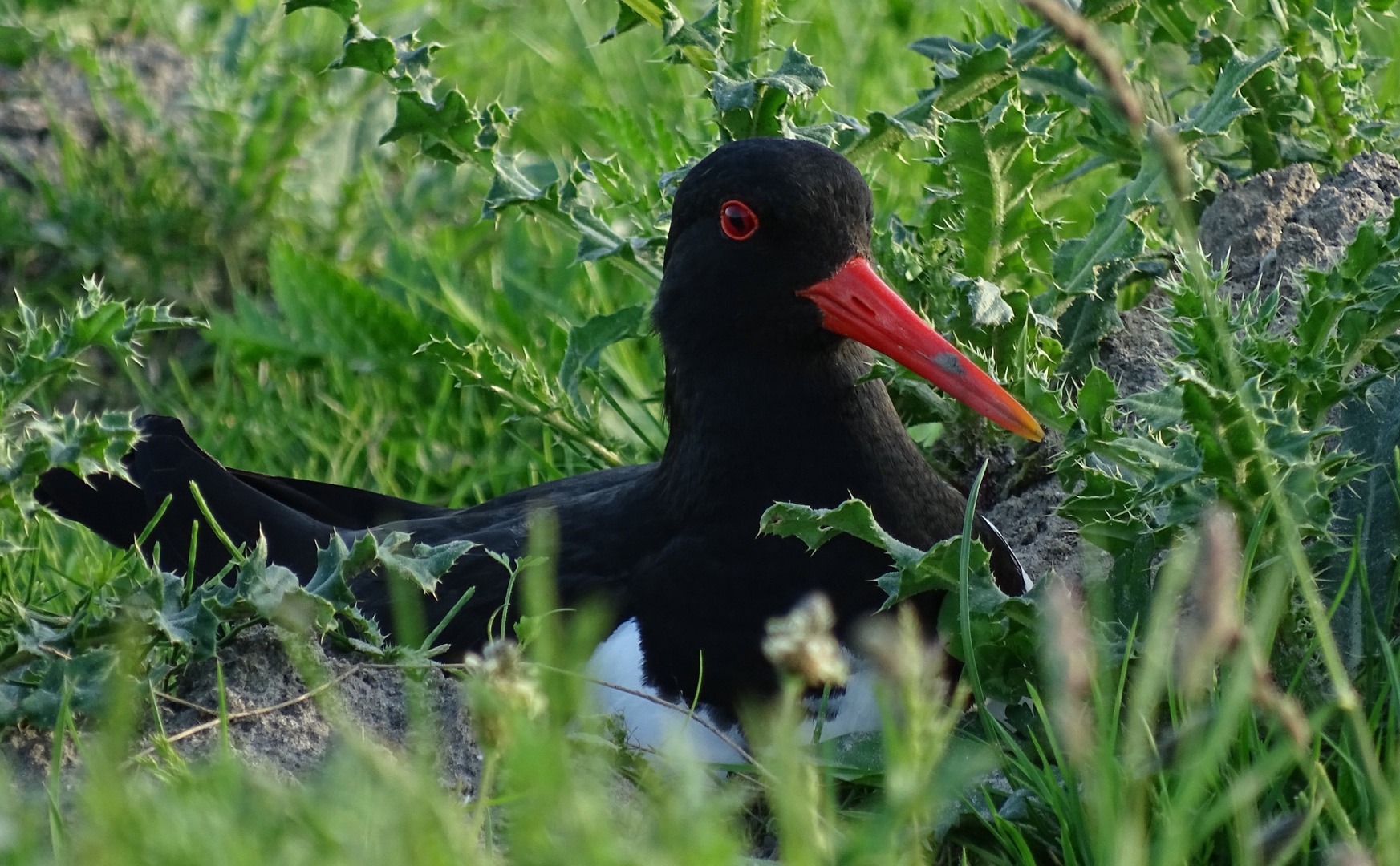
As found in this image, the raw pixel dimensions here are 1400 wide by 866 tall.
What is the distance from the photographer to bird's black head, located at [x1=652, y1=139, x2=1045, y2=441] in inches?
106

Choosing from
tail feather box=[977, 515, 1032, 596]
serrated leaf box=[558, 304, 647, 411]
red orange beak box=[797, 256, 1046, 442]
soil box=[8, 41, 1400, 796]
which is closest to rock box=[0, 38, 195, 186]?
soil box=[8, 41, 1400, 796]

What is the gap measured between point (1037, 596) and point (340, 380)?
8.55 feet

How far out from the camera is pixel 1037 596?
237 cm

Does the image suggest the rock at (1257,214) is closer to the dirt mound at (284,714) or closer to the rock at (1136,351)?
the rock at (1136,351)

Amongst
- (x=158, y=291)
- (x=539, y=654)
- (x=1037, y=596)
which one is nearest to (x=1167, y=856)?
(x=539, y=654)

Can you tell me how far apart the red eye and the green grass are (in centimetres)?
38

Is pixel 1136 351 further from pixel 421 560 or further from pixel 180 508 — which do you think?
pixel 180 508

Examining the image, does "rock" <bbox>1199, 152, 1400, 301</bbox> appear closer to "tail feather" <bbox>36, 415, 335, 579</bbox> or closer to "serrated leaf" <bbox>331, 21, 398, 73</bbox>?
"serrated leaf" <bbox>331, 21, 398, 73</bbox>

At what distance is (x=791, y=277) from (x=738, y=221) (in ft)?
0.49

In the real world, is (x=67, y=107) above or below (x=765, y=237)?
above

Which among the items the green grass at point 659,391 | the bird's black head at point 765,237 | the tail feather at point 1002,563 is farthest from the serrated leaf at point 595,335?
the tail feather at point 1002,563

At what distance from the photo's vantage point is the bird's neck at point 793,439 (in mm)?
2771

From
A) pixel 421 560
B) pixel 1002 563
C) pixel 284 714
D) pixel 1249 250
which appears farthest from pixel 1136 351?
pixel 284 714

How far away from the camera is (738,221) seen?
2789 millimetres
